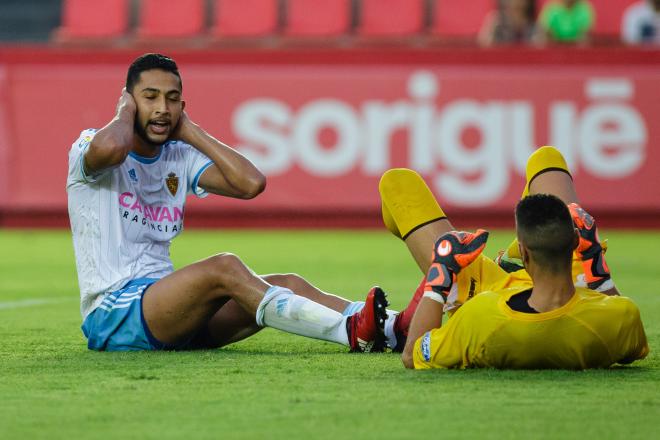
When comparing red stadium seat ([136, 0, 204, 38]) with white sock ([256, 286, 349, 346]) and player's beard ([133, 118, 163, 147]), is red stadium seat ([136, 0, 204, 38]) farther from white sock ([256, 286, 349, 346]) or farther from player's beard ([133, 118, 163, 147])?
white sock ([256, 286, 349, 346])

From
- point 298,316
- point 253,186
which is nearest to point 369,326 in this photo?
point 298,316

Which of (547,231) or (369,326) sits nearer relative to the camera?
(547,231)

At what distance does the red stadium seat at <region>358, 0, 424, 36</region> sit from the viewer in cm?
1695

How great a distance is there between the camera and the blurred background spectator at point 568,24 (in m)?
15.9

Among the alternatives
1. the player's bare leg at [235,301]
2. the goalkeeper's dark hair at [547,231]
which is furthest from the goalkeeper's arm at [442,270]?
the player's bare leg at [235,301]

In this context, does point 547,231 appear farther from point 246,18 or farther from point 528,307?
point 246,18

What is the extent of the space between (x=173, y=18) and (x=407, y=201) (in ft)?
39.0

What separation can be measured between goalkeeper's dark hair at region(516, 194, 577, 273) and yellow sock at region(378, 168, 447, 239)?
94 centimetres

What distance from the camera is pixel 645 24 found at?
1571cm

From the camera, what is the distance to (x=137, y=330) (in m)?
5.98

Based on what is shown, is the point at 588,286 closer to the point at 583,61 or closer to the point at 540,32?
Result: the point at 583,61

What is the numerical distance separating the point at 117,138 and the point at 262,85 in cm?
924

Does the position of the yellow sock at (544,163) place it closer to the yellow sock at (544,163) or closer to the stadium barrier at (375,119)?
the yellow sock at (544,163)

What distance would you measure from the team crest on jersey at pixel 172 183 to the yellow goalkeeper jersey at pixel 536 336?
5.24 ft
